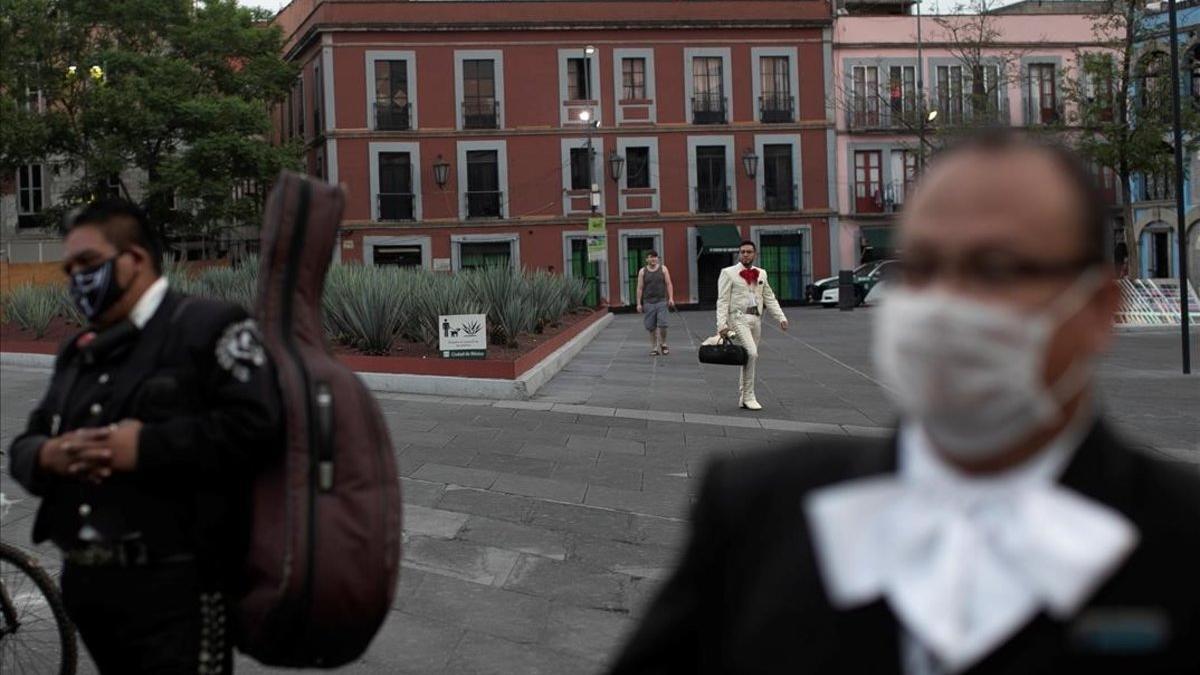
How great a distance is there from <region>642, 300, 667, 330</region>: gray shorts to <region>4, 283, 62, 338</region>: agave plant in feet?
34.8

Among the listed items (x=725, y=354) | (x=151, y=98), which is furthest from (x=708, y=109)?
(x=725, y=354)

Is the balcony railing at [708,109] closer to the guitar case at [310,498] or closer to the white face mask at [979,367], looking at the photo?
the guitar case at [310,498]

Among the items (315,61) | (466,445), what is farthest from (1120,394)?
(315,61)

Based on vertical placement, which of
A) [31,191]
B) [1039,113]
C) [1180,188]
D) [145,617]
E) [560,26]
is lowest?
[145,617]

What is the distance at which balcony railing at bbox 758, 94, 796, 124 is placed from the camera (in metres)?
45.5

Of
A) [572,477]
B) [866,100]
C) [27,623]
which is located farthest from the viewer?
[866,100]

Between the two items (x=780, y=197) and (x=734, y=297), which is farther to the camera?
(x=780, y=197)

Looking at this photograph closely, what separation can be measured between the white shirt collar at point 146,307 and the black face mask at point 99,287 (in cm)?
5

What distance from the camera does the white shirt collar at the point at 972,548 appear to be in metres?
1.27

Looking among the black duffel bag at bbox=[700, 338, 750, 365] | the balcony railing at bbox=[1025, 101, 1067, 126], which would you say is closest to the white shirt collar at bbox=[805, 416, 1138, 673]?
the black duffel bag at bbox=[700, 338, 750, 365]

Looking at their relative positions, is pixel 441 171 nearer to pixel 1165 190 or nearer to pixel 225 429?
pixel 1165 190

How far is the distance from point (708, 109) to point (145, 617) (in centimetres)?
4339

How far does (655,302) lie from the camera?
20375mm

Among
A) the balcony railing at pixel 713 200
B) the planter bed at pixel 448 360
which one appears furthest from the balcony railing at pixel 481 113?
the planter bed at pixel 448 360
